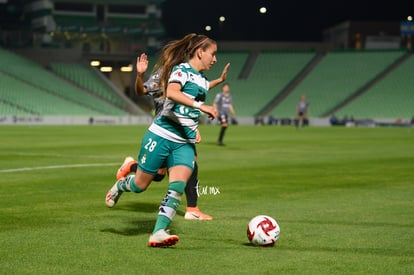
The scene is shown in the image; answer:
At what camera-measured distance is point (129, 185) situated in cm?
959

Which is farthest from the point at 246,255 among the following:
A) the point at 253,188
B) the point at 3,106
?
the point at 3,106

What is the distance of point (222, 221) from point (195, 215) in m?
0.41

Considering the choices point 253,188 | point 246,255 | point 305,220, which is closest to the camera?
point 246,255

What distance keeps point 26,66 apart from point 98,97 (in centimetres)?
721

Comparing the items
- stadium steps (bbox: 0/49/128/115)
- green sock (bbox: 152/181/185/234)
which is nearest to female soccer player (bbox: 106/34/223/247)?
green sock (bbox: 152/181/185/234)

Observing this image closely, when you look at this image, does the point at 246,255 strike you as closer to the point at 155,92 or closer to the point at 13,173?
the point at 155,92

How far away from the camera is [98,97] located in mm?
72188

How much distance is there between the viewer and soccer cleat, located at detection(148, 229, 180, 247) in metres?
8.06

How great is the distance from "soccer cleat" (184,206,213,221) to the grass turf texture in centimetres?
13

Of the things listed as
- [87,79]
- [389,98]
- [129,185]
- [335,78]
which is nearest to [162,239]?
[129,185]

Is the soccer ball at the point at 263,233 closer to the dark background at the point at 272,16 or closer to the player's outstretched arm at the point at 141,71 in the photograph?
the player's outstretched arm at the point at 141,71

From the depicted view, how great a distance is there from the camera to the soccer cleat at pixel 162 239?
26.5ft

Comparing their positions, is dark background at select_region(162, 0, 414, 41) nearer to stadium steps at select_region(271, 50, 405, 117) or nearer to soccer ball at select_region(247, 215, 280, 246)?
stadium steps at select_region(271, 50, 405, 117)

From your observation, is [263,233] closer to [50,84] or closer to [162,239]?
[162,239]
